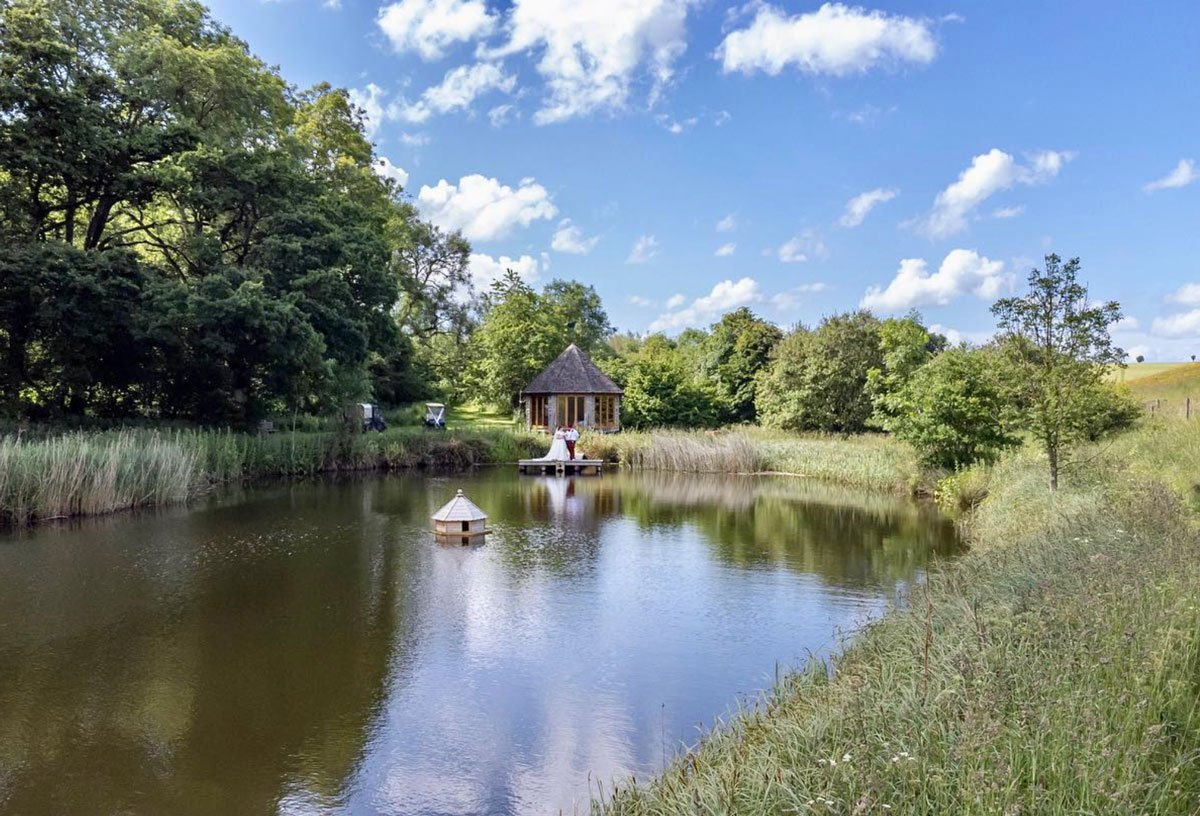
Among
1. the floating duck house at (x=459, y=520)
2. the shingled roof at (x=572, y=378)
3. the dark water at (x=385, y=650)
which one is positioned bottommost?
the dark water at (x=385, y=650)

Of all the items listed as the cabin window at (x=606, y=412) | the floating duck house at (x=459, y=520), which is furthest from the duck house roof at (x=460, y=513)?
the cabin window at (x=606, y=412)

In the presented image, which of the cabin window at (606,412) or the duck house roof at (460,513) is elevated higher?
the cabin window at (606,412)

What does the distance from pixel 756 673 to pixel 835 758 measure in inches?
117

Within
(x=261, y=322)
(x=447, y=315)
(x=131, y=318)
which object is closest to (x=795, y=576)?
(x=261, y=322)

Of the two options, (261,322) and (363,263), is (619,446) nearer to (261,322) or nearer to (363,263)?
(363,263)

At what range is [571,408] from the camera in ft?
101

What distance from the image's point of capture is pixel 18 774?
4.38 m

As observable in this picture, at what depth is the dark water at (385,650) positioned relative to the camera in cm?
448

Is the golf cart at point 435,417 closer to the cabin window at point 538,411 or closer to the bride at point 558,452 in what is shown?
the cabin window at point 538,411

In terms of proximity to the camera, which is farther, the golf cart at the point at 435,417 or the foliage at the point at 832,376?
the golf cart at the point at 435,417

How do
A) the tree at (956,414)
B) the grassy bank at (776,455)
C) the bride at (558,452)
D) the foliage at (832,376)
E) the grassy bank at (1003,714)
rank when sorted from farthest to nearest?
the foliage at (832,376) < the bride at (558,452) < the grassy bank at (776,455) < the tree at (956,414) < the grassy bank at (1003,714)

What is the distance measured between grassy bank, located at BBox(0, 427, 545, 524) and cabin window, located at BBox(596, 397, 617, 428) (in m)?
6.53

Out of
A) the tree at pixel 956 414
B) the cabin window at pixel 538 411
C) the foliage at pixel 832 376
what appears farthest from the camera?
the cabin window at pixel 538 411

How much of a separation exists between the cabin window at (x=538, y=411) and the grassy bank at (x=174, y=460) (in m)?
6.29
